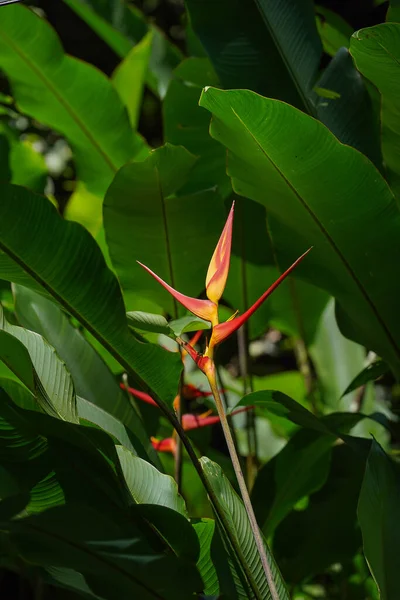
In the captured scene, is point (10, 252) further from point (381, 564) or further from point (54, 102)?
point (54, 102)

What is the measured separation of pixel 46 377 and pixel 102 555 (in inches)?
7.2

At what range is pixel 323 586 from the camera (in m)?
1.69

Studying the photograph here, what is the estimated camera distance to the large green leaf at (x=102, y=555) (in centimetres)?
60

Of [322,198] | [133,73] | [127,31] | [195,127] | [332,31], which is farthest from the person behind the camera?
[127,31]

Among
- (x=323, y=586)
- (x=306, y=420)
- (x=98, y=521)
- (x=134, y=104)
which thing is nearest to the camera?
(x=98, y=521)

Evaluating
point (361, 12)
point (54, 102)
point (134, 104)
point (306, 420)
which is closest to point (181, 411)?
point (306, 420)

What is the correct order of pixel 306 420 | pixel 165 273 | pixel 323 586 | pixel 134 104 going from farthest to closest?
pixel 323 586
pixel 134 104
pixel 165 273
pixel 306 420

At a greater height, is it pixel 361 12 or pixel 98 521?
pixel 98 521

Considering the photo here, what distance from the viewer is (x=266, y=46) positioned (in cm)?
102

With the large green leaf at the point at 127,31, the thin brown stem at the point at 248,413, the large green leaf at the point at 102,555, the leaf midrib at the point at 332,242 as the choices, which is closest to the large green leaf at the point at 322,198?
the leaf midrib at the point at 332,242

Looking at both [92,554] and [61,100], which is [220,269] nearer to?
[92,554]

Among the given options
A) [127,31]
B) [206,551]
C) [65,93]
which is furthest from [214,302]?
[127,31]

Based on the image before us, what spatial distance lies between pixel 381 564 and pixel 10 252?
45cm

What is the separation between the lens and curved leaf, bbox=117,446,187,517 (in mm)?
694
